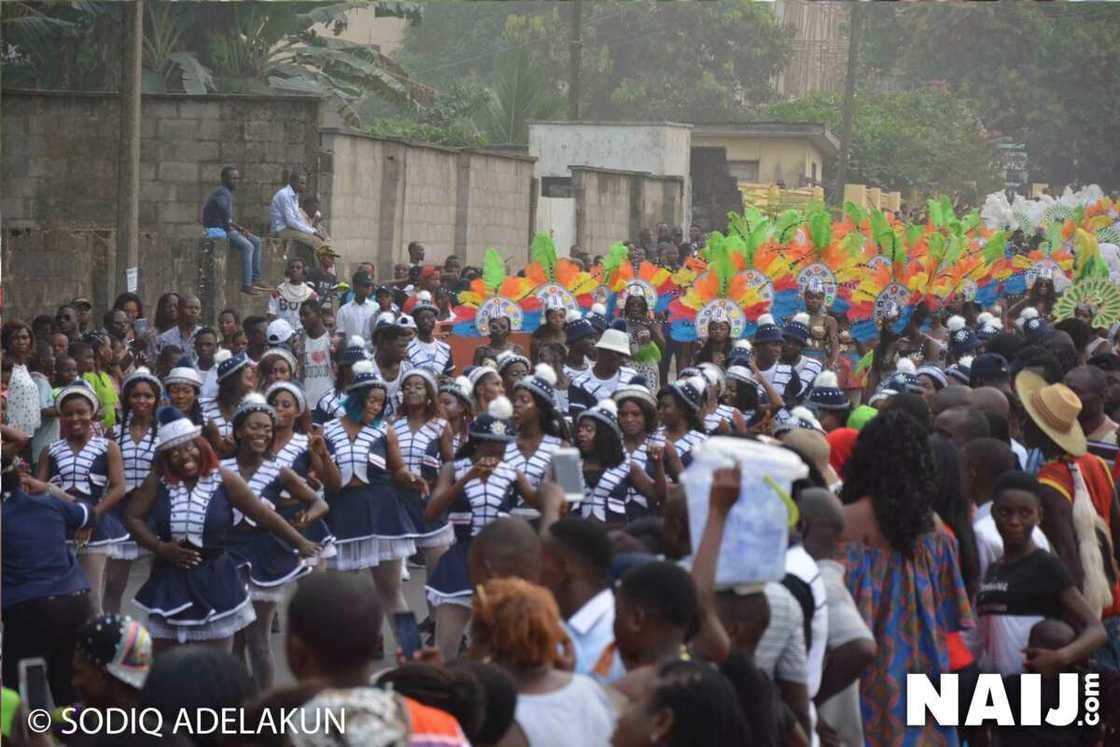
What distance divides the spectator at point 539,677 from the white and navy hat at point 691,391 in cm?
481

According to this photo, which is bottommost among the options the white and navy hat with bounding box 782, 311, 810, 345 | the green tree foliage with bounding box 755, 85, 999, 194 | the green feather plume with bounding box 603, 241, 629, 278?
the white and navy hat with bounding box 782, 311, 810, 345

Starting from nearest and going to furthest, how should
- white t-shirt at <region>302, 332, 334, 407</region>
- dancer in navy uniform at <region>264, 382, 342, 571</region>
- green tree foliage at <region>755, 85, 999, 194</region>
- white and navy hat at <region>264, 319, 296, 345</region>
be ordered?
dancer in navy uniform at <region>264, 382, 342, 571</region>, white and navy hat at <region>264, 319, 296, 345</region>, white t-shirt at <region>302, 332, 334, 407</region>, green tree foliage at <region>755, 85, 999, 194</region>

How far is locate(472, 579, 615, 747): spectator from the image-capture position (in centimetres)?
480

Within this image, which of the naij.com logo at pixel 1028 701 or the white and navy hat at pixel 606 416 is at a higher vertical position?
the white and navy hat at pixel 606 416

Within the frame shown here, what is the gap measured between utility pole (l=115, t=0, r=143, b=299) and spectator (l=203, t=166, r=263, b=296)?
6.44 feet

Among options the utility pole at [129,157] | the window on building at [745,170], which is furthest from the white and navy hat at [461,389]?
the window on building at [745,170]

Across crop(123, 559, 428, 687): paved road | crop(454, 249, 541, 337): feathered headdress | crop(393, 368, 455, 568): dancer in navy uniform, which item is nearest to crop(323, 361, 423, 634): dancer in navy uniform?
crop(393, 368, 455, 568): dancer in navy uniform

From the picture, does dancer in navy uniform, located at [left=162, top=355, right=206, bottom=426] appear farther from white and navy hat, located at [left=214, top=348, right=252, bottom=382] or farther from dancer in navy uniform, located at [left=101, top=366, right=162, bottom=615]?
white and navy hat, located at [left=214, top=348, right=252, bottom=382]

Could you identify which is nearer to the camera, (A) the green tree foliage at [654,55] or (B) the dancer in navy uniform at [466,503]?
(B) the dancer in navy uniform at [466,503]

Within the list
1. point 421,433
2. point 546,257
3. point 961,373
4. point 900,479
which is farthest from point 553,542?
point 546,257

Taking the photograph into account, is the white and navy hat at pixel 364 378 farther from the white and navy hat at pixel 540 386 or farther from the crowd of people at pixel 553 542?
the white and navy hat at pixel 540 386

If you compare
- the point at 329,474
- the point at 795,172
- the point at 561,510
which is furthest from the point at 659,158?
the point at 561,510

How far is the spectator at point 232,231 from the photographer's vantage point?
768 inches

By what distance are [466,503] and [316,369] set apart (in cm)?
663
